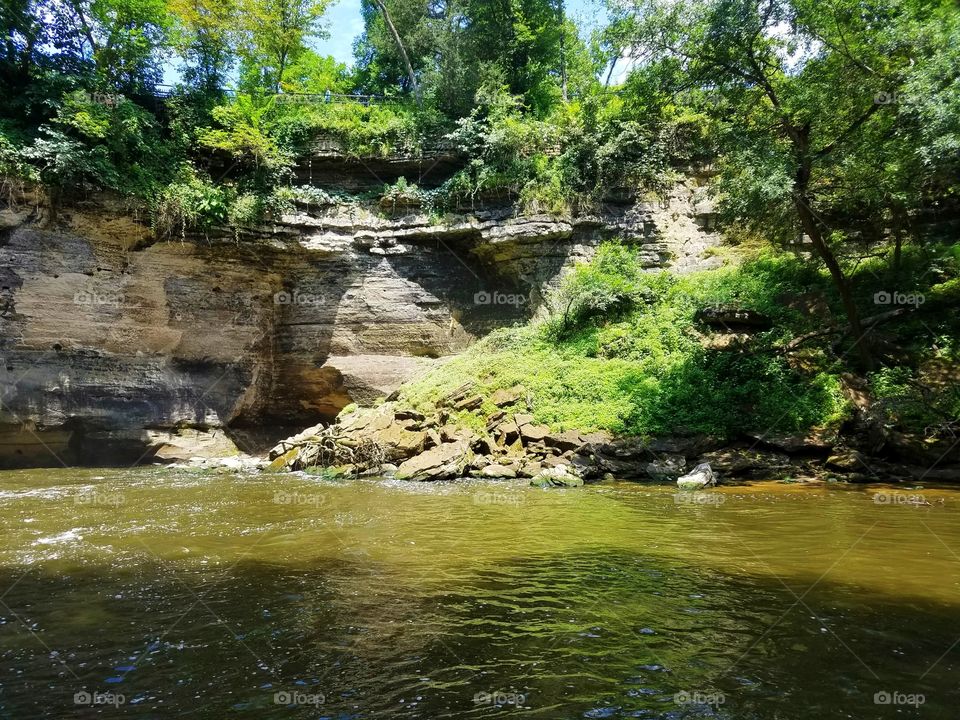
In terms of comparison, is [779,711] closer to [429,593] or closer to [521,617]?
[521,617]

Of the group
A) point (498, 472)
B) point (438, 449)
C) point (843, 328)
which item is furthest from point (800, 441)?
point (438, 449)

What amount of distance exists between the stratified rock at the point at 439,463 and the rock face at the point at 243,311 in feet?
19.2

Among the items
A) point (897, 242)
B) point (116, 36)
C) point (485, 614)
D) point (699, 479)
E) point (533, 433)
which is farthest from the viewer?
point (116, 36)

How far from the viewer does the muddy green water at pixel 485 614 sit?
10.3ft

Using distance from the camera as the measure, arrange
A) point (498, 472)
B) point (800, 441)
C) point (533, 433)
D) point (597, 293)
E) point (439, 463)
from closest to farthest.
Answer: point (800, 441), point (498, 472), point (439, 463), point (533, 433), point (597, 293)

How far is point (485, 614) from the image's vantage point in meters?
4.42

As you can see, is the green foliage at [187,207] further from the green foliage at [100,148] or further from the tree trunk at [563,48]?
the tree trunk at [563,48]

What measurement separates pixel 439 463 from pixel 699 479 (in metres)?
5.51

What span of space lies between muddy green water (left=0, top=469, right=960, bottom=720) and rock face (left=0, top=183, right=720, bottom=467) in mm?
9713

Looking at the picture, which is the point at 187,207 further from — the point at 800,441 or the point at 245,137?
the point at 800,441

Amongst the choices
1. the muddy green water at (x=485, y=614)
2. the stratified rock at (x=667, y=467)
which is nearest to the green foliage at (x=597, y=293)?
the stratified rock at (x=667, y=467)

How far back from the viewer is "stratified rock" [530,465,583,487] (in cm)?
1132

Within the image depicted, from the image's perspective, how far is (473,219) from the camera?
64.1 feet

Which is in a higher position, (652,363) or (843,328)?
(843,328)
